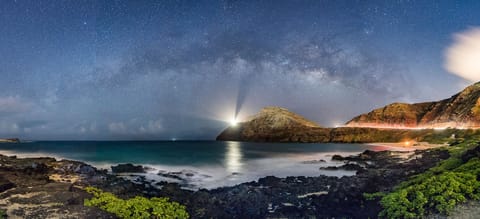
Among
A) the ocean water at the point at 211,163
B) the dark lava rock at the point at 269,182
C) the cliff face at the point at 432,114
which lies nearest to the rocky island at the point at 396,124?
the cliff face at the point at 432,114

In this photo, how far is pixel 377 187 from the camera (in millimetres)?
17812

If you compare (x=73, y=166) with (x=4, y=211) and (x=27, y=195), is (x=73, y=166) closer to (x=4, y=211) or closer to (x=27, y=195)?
(x=27, y=195)

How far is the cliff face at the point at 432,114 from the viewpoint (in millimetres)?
87375

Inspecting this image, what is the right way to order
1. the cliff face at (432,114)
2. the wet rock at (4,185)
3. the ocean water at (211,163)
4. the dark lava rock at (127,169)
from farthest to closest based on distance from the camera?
the cliff face at (432,114) < the dark lava rock at (127,169) < the ocean water at (211,163) < the wet rock at (4,185)

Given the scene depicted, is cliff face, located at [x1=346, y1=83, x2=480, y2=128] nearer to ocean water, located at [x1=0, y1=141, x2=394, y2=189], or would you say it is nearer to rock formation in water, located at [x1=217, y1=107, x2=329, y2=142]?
rock formation in water, located at [x1=217, y1=107, x2=329, y2=142]

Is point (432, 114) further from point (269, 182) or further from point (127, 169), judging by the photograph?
point (127, 169)

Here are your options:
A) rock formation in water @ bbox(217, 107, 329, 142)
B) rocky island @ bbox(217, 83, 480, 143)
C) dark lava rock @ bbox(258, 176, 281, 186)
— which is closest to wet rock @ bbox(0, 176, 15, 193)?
dark lava rock @ bbox(258, 176, 281, 186)

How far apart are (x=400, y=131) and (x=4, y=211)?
5096 inches

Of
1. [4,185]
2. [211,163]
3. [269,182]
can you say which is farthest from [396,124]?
[4,185]

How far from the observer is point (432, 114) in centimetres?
12425

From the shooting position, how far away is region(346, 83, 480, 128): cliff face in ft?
287

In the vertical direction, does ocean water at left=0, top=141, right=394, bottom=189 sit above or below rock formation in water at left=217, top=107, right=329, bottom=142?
below

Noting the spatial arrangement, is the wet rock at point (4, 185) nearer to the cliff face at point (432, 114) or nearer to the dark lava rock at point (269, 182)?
the dark lava rock at point (269, 182)

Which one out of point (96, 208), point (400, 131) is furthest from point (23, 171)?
point (400, 131)
